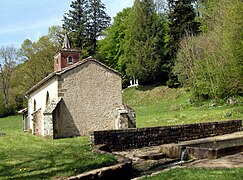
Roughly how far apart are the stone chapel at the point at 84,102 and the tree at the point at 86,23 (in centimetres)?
2798

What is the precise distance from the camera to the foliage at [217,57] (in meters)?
23.0

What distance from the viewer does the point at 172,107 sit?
3186 cm

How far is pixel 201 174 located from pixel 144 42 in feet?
129

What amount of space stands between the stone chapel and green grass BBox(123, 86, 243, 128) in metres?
2.56

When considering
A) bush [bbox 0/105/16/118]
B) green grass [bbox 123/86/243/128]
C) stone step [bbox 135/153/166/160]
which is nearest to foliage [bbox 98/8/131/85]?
green grass [bbox 123/86/243/128]

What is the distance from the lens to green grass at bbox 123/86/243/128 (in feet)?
72.7

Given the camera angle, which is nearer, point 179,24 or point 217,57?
point 217,57

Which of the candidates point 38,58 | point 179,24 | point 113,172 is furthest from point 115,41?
point 113,172

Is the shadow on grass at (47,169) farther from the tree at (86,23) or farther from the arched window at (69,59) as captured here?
the tree at (86,23)

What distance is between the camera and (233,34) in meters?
23.0

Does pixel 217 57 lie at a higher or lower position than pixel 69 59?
higher

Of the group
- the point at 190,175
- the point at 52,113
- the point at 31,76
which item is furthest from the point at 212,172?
the point at 31,76

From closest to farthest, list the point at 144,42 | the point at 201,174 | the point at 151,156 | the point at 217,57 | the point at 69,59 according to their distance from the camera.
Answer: the point at 201,174 < the point at 151,156 < the point at 69,59 < the point at 217,57 < the point at 144,42

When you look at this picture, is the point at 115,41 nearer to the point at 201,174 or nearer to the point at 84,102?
the point at 84,102
